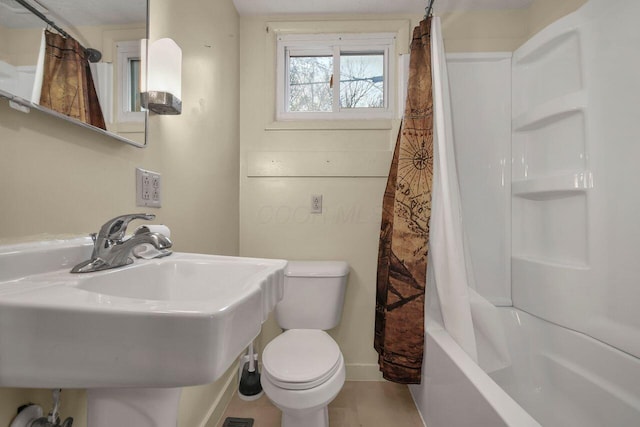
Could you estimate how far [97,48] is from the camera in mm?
741

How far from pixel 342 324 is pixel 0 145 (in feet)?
5.53

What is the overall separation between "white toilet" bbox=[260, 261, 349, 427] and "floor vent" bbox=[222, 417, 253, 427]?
249 millimetres

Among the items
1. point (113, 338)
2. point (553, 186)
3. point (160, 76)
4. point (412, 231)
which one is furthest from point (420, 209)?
point (113, 338)

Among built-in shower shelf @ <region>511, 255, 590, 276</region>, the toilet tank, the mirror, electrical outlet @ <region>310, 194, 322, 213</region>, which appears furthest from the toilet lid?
built-in shower shelf @ <region>511, 255, 590, 276</region>

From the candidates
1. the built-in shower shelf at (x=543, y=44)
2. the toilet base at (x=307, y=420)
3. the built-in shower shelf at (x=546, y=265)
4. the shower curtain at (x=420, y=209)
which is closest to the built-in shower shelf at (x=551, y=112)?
the built-in shower shelf at (x=543, y=44)

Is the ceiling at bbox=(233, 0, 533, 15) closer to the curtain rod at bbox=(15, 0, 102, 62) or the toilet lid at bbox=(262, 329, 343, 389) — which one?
the curtain rod at bbox=(15, 0, 102, 62)

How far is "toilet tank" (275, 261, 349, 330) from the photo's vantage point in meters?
1.58

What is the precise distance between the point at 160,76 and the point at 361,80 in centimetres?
133

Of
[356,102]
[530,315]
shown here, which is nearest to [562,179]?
[530,315]

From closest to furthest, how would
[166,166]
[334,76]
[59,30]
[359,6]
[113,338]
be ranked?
[113,338]
[59,30]
[166,166]
[359,6]
[334,76]

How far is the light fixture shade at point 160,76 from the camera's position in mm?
928

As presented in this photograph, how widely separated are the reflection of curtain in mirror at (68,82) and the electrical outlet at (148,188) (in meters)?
0.21

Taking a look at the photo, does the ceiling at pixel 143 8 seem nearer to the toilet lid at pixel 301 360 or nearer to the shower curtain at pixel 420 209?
the shower curtain at pixel 420 209

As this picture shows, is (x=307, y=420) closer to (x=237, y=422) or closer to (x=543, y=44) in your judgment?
(x=237, y=422)
